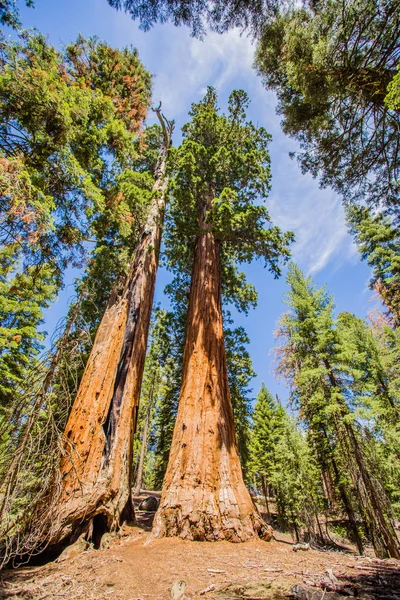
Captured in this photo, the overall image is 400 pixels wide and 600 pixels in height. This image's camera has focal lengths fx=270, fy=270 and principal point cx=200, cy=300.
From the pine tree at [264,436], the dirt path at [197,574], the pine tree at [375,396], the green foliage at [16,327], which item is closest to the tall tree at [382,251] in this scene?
the pine tree at [375,396]

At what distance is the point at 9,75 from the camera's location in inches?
183

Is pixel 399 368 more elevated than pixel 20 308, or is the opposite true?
pixel 20 308

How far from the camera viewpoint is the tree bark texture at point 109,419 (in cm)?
385

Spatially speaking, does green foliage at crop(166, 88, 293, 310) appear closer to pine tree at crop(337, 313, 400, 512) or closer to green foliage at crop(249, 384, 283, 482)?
pine tree at crop(337, 313, 400, 512)

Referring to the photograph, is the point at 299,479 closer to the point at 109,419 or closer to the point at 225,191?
the point at 109,419

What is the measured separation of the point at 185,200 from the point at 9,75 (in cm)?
411

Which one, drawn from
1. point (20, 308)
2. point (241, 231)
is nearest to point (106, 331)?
point (241, 231)

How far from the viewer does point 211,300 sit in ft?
20.7

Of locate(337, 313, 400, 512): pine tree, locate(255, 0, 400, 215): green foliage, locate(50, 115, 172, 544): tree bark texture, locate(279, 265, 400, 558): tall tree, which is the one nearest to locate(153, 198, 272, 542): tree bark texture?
locate(50, 115, 172, 544): tree bark texture

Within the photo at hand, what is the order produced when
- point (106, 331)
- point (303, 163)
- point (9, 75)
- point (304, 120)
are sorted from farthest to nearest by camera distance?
point (303, 163) < point (304, 120) < point (106, 331) < point (9, 75)

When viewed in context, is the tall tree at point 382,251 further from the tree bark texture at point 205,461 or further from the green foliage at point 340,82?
the tree bark texture at point 205,461

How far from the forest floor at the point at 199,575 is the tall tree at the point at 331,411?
675 cm

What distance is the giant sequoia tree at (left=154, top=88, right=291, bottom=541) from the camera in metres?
3.82

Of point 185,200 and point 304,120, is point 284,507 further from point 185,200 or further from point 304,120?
point 304,120
